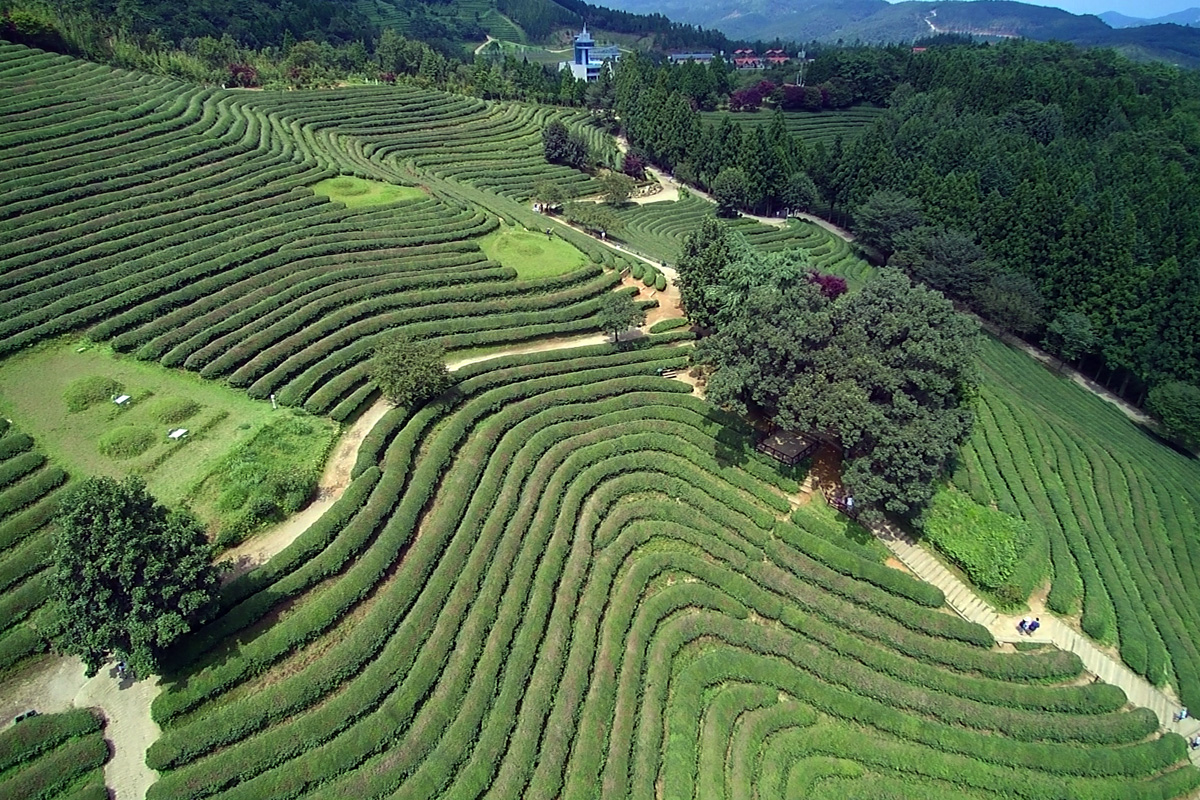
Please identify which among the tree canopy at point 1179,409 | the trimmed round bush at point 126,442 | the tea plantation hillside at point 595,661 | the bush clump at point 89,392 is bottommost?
the tree canopy at point 1179,409

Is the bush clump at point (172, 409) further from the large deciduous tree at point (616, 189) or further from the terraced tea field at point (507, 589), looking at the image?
the large deciduous tree at point (616, 189)

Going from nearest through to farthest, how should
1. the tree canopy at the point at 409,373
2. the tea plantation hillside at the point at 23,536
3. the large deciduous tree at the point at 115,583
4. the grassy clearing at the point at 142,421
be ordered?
the large deciduous tree at the point at 115,583 → the tea plantation hillside at the point at 23,536 → the grassy clearing at the point at 142,421 → the tree canopy at the point at 409,373

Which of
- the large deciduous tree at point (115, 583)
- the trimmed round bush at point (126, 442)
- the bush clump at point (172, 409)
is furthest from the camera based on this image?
the bush clump at point (172, 409)

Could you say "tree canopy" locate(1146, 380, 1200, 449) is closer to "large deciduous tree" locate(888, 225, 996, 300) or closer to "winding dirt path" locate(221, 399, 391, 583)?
"large deciduous tree" locate(888, 225, 996, 300)

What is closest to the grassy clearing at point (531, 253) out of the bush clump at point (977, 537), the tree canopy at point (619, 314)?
the tree canopy at point (619, 314)

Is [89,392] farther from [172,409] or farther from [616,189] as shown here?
[616,189]

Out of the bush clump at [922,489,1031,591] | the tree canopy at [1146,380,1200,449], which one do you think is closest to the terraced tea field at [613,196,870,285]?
the tree canopy at [1146,380,1200,449]

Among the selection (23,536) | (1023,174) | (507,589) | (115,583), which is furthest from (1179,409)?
(23,536)
